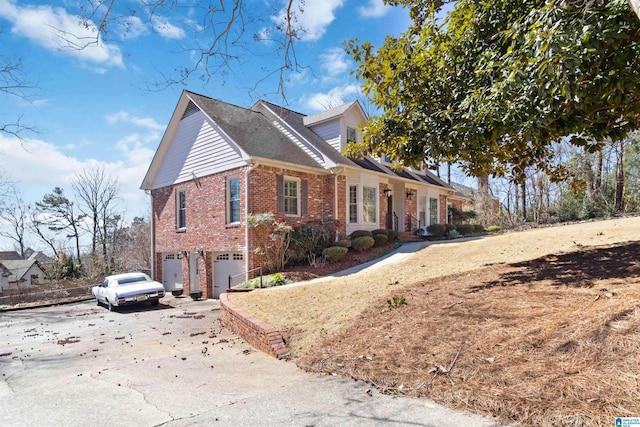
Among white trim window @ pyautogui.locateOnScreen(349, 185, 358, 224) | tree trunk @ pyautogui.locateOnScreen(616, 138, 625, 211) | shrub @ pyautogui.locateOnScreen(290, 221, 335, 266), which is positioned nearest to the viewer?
shrub @ pyautogui.locateOnScreen(290, 221, 335, 266)

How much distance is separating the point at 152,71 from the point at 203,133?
1164 centimetres

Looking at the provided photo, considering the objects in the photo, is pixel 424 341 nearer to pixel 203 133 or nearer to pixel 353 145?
pixel 353 145

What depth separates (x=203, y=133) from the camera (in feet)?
55.9

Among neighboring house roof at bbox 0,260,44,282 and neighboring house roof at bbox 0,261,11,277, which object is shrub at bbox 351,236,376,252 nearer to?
neighboring house roof at bbox 0,260,44,282

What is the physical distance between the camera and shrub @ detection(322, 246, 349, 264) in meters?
14.8

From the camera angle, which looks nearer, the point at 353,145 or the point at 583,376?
the point at 583,376

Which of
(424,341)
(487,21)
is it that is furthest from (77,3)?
(487,21)

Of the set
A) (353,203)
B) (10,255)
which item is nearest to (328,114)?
(353,203)

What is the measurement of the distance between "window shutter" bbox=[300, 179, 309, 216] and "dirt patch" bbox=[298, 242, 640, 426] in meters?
9.33

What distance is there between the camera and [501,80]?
21.1ft

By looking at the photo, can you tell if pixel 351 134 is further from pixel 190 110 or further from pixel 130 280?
pixel 130 280

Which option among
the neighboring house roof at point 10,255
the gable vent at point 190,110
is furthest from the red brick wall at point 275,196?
the neighboring house roof at point 10,255

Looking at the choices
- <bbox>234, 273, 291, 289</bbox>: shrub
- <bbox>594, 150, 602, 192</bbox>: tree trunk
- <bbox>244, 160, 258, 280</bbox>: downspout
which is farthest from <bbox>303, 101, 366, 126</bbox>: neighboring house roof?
<bbox>594, 150, 602, 192</bbox>: tree trunk

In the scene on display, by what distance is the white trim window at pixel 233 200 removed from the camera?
50.3ft
